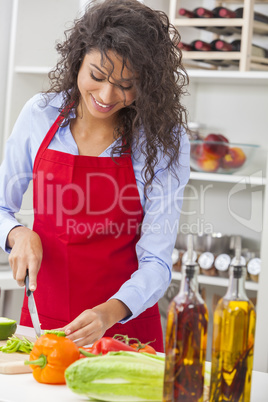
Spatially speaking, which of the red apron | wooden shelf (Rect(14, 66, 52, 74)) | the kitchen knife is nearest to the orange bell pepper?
the kitchen knife

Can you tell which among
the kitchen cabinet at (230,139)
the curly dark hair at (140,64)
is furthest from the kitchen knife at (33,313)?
the kitchen cabinet at (230,139)

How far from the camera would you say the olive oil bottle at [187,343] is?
921mm

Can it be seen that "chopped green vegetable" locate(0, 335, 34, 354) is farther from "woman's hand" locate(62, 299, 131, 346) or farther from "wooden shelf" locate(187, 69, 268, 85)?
"wooden shelf" locate(187, 69, 268, 85)

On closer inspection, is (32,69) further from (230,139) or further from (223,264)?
(223,264)

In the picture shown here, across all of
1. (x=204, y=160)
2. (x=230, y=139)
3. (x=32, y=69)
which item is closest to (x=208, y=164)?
(x=204, y=160)

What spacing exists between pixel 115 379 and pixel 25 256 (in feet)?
1.72

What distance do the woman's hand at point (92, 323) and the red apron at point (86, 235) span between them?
233mm

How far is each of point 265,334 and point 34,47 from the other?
169 centimetres

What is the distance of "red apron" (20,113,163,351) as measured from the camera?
160 centimetres

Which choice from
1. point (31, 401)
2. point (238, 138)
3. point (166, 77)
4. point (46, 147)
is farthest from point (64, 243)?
point (238, 138)

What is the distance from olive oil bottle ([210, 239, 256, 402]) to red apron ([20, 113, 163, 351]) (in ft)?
2.22

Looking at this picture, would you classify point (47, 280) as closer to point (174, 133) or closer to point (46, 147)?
point (46, 147)

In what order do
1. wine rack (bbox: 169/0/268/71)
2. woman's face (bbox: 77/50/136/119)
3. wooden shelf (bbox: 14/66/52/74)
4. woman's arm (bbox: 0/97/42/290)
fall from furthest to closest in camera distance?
wooden shelf (bbox: 14/66/52/74) < wine rack (bbox: 169/0/268/71) < woman's arm (bbox: 0/97/42/290) < woman's face (bbox: 77/50/136/119)

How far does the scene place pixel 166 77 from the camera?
1492mm
